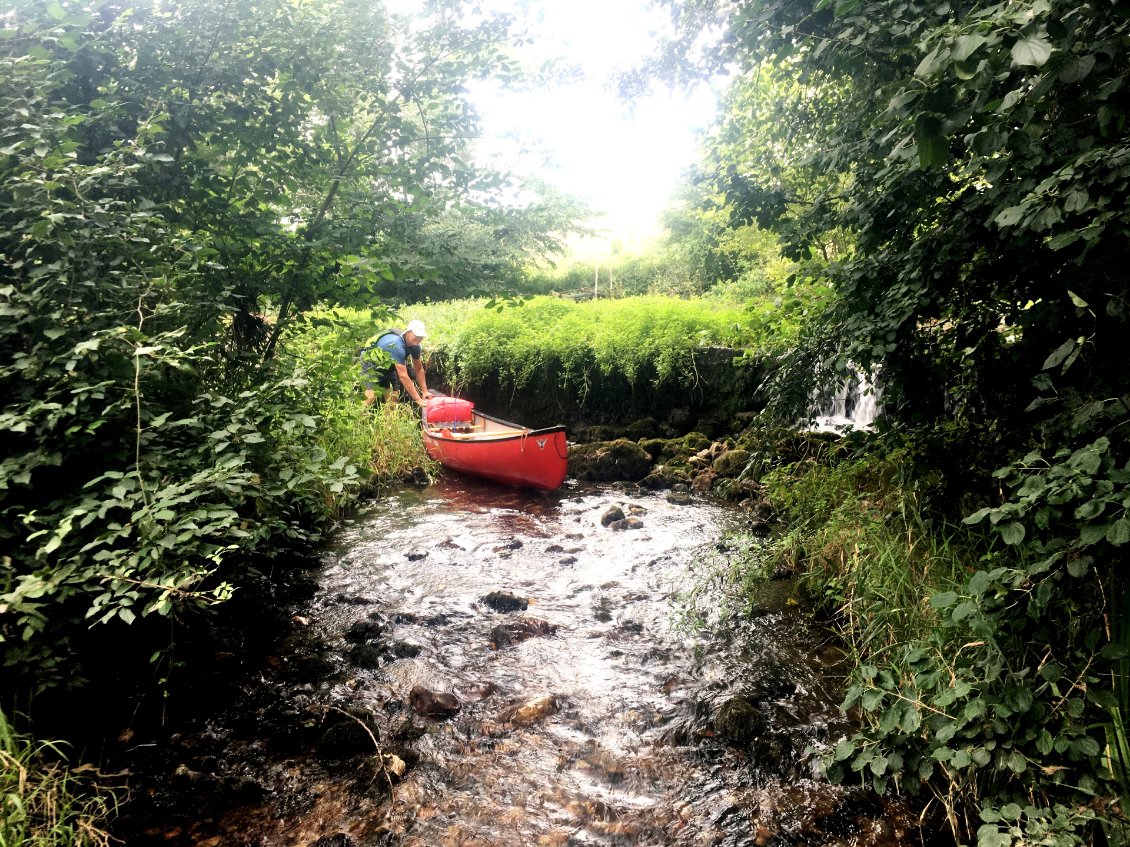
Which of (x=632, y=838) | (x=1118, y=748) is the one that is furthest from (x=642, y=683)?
(x=1118, y=748)

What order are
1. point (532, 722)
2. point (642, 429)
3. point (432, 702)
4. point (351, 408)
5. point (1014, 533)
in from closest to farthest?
point (1014, 533) → point (532, 722) → point (432, 702) → point (351, 408) → point (642, 429)

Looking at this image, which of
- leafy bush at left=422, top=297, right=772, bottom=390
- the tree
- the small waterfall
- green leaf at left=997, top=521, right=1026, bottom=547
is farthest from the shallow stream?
leafy bush at left=422, top=297, right=772, bottom=390

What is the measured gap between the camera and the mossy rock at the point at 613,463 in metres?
9.87

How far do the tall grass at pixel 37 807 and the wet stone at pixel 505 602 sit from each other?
2.85m

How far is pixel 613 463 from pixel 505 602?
4.96 m

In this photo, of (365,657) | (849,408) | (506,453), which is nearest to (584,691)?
(365,657)

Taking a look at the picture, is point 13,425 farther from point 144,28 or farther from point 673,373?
point 673,373

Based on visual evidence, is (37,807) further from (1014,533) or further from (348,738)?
(1014,533)

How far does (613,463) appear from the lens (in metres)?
9.95

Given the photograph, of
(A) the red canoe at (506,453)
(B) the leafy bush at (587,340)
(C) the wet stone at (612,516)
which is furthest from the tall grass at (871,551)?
(B) the leafy bush at (587,340)

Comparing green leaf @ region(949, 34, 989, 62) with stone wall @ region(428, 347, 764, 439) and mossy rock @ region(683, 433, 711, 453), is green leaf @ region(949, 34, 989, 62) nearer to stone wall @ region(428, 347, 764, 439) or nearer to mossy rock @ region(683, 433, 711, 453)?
stone wall @ region(428, 347, 764, 439)

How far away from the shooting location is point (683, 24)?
5504 millimetres

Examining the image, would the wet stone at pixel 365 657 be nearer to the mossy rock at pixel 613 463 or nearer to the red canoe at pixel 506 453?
the red canoe at pixel 506 453

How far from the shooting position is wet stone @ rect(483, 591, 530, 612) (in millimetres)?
5195
